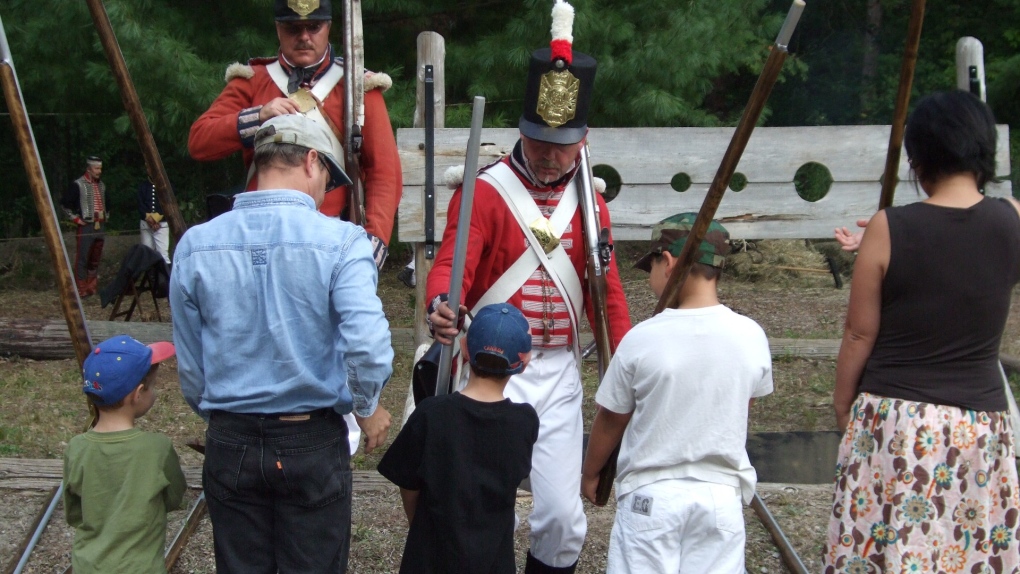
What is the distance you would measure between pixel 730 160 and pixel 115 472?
2.06 metres

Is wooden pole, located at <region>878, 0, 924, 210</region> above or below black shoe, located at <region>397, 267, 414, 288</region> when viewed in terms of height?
above

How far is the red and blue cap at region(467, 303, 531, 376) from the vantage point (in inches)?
116

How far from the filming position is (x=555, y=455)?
3.49 metres

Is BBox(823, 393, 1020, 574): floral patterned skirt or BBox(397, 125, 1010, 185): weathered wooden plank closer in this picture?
BBox(823, 393, 1020, 574): floral patterned skirt

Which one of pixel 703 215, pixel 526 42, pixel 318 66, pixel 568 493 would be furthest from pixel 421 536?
pixel 526 42

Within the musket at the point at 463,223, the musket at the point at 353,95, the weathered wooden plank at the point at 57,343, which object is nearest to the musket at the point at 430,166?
the musket at the point at 353,95

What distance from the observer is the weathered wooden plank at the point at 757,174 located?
224 inches

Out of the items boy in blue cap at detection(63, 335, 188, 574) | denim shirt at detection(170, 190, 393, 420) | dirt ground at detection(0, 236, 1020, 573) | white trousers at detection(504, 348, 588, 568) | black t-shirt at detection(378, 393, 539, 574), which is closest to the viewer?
denim shirt at detection(170, 190, 393, 420)

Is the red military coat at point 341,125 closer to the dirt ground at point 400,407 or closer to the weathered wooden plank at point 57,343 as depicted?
the dirt ground at point 400,407

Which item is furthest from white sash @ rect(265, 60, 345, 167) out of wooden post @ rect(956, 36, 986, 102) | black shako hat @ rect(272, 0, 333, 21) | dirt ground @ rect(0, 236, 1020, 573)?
wooden post @ rect(956, 36, 986, 102)

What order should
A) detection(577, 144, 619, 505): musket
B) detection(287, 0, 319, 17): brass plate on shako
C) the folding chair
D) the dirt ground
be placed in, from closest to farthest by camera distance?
detection(577, 144, 619, 505): musket → detection(287, 0, 319, 17): brass plate on shako → the dirt ground → the folding chair

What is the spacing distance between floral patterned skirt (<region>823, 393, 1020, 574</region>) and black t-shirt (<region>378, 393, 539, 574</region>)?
1.01m

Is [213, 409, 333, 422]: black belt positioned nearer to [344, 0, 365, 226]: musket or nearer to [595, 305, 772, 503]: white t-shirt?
[595, 305, 772, 503]: white t-shirt

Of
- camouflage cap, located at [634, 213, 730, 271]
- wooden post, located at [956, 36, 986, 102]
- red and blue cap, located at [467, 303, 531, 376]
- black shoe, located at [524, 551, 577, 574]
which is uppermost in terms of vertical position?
wooden post, located at [956, 36, 986, 102]
